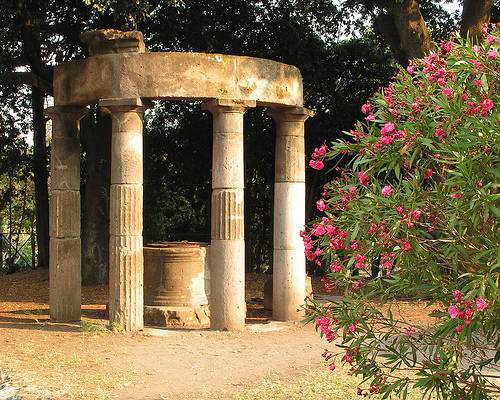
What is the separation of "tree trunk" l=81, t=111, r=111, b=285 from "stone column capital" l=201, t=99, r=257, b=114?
822 centimetres

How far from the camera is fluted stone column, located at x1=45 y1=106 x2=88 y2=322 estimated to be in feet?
43.8

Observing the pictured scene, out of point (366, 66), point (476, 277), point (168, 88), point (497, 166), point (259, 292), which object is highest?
point (366, 66)

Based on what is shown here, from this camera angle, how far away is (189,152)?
78.0 ft

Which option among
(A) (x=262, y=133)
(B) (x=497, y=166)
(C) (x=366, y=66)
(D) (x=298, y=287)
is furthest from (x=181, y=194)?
(B) (x=497, y=166)

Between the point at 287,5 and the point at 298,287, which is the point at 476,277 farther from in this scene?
the point at 287,5

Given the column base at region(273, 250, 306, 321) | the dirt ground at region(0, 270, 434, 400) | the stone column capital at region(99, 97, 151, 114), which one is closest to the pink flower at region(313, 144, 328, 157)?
the dirt ground at region(0, 270, 434, 400)

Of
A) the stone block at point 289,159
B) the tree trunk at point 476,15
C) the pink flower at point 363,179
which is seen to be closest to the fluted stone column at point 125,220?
the stone block at point 289,159

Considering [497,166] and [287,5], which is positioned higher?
[287,5]

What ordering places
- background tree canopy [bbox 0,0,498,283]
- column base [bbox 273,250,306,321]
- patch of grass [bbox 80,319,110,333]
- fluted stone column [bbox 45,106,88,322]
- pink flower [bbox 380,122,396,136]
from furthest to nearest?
background tree canopy [bbox 0,0,498,283], column base [bbox 273,250,306,321], fluted stone column [bbox 45,106,88,322], patch of grass [bbox 80,319,110,333], pink flower [bbox 380,122,396,136]

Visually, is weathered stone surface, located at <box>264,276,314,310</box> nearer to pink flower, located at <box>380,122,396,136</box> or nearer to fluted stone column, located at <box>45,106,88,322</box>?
fluted stone column, located at <box>45,106,88,322</box>

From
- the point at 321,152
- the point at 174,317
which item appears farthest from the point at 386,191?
the point at 174,317

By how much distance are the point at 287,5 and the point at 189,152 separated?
5.61 meters

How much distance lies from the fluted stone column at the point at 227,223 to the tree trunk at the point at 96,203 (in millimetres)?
8063

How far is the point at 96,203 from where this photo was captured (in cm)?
2003
